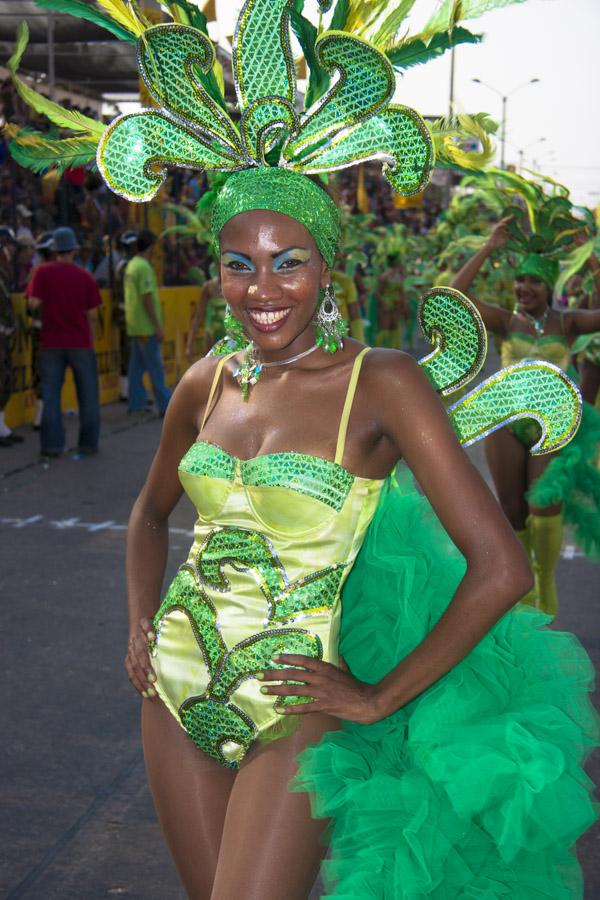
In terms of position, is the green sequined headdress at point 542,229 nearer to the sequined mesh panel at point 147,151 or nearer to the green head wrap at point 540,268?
the green head wrap at point 540,268

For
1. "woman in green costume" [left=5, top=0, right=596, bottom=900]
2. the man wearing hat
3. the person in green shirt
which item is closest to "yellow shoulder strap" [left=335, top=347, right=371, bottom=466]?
"woman in green costume" [left=5, top=0, right=596, bottom=900]

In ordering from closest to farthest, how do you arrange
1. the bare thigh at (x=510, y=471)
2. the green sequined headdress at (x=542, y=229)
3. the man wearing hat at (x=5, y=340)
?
the bare thigh at (x=510, y=471)
the green sequined headdress at (x=542, y=229)
the man wearing hat at (x=5, y=340)

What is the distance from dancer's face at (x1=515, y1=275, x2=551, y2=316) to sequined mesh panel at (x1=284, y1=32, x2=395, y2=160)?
4182 mm

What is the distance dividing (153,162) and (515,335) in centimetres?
422

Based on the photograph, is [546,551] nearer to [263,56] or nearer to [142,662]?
[142,662]

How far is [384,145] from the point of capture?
7.72 feet

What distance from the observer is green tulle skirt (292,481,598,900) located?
77.8 inches

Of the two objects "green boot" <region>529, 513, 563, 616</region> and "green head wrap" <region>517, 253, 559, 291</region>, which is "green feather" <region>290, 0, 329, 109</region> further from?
"green head wrap" <region>517, 253, 559, 291</region>

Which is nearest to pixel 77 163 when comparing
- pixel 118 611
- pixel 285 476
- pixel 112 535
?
pixel 285 476

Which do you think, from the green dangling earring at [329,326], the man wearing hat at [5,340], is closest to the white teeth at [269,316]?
the green dangling earring at [329,326]

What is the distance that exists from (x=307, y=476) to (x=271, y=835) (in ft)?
2.11

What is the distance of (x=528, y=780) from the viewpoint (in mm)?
1962

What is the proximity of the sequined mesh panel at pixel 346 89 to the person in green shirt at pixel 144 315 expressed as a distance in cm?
1021

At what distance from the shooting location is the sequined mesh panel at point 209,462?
2264 millimetres
